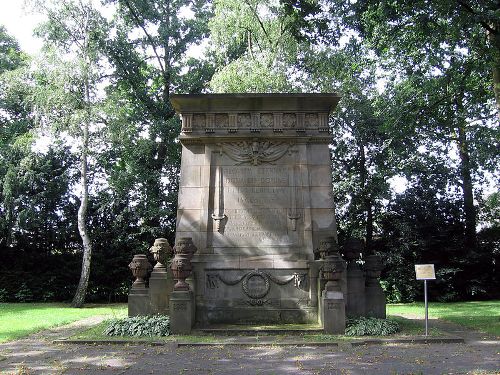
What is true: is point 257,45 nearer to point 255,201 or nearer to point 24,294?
point 255,201

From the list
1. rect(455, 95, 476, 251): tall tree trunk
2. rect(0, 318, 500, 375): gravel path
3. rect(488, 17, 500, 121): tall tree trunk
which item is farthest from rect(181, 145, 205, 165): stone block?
rect(455, 95, 476, 251): tall tree trunk

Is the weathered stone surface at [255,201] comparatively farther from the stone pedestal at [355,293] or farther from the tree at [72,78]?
the tree at [72,78]

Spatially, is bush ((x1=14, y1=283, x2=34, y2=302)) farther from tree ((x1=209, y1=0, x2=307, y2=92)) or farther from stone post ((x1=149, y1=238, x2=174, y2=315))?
stone post ((x1=149, y1=238, x2=174, y2=315))

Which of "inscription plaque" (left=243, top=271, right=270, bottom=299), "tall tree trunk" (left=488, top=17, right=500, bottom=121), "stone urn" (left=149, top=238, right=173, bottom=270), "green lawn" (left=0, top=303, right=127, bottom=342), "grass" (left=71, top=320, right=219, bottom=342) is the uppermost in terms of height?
"tall tree trunk" (left=488, top=17, right=500, bottom=121)

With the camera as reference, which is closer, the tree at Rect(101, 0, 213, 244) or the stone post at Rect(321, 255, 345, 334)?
the stone post at Rect(321, 255, 345, 334)

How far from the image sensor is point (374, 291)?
11602 mm

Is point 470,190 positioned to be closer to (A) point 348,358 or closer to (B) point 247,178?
(B) point 247,178

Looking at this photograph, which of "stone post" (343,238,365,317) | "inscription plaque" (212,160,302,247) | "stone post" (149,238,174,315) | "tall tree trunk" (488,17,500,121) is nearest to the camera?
"stone post" (343,238,365,317)

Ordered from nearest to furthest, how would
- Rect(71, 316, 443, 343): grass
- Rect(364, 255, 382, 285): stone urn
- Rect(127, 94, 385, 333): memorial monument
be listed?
1. Rect(71, 316, 443, 343): grass
2. Rect(127, 94, 385, 333): memorial monument
3. Rect(364, 255, 382, 285): stone urn

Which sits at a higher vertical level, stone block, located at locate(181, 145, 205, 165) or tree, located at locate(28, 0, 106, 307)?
tree, located at locate(28, 0, 106, 307)

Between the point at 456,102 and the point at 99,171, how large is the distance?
1672 cm

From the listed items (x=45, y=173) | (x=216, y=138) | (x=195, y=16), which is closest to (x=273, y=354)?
(x=216, y=138)

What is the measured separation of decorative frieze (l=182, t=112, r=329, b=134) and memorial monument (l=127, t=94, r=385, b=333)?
2cm

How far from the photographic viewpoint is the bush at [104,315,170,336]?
10.3 meters
